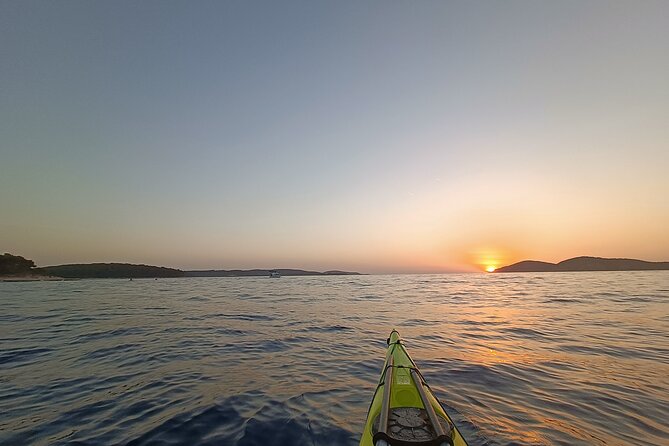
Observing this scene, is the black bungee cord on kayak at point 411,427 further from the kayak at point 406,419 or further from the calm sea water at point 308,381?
the calm sea water at point 308,381

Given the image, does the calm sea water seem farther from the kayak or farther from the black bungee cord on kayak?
A: the black bungee cord on kayak

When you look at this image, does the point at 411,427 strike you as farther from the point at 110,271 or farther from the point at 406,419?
the point at 110,271

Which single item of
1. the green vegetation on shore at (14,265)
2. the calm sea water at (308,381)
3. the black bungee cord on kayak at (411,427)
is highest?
the green vegetation on shore at (14,265)

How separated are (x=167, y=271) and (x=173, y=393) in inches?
8301

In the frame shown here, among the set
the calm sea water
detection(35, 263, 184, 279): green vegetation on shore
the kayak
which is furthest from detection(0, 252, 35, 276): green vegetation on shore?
the kayak

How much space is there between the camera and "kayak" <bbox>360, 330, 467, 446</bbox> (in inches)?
163

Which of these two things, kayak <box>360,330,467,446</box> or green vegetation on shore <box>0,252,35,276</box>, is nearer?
kayak <box>360,330,467,446</box>

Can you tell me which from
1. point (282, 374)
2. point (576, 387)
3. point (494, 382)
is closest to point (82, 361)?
point (282, 374)

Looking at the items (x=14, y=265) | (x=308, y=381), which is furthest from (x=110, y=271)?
(x=308, y=381)

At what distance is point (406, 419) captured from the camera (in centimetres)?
486

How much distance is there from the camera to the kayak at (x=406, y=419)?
13.6 ft

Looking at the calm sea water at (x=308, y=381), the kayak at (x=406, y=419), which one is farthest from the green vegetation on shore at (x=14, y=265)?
the kayak at (x=406, y=419)

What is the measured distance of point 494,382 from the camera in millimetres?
9312

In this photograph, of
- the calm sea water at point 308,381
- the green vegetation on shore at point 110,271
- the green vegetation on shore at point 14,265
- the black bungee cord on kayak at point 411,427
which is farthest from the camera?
the green vegetation on shore at point 110,271
